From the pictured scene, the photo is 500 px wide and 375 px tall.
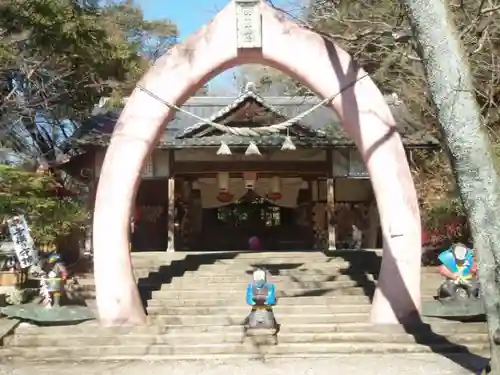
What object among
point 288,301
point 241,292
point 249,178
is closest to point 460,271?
point 288,301

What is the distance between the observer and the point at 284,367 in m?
8.27

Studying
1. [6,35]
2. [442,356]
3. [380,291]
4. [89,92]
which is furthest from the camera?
[89,92]

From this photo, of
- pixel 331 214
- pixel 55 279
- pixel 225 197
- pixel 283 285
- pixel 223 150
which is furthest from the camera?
pixel 225 197

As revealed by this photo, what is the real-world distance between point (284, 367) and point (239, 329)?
160 cm

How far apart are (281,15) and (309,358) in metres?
5.49

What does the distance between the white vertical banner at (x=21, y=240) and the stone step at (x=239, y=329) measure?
1517 mm

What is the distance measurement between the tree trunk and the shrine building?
8.17 m

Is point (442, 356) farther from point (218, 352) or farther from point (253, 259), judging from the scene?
point (253, 259)

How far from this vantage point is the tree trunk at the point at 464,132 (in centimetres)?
589

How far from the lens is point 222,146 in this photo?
47.4 ft

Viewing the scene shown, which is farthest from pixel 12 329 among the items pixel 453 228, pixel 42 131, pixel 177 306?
pixel 42 131

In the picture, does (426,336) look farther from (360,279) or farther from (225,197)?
(225,197)

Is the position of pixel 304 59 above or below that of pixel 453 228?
above

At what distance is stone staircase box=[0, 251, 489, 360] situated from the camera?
9.05m
